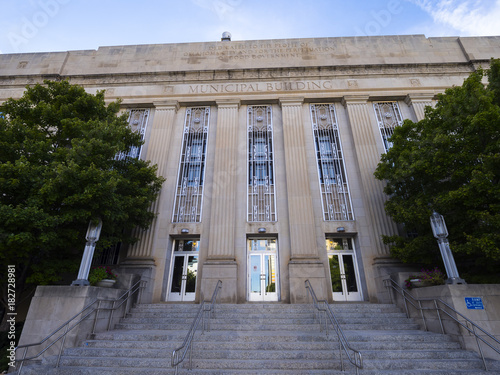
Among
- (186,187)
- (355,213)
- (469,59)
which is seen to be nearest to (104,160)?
(186,187)

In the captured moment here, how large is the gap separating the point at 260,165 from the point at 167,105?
683 cm

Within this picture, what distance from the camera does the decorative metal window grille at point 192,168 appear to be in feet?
44.0

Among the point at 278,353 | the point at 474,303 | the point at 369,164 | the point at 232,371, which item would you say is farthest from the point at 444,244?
the point at 232,371

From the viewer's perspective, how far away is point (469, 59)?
16406 millimetres

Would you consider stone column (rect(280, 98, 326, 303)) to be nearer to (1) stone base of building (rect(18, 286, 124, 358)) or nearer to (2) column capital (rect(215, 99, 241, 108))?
(2) column capital (rect(215, 99, 241, 108))

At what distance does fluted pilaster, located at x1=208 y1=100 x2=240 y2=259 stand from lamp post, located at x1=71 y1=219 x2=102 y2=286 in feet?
16.0

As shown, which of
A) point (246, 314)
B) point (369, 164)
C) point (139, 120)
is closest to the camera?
point (246, 314)

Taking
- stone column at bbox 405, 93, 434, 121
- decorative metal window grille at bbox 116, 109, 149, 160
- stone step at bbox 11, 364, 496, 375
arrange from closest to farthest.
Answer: stone step at bbox 11, 364, 496, 375, stone column at bbox 405, 93, 434, 121, decorative metal window grille at bbox 116, 109, 149, 160

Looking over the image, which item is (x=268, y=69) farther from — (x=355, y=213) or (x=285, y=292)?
(x=285, y=292)

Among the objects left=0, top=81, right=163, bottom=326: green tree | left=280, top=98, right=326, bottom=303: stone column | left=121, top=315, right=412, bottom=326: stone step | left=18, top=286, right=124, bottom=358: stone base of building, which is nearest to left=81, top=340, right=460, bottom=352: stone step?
left=18, top=286, right=124, bottom=358: stone base of building

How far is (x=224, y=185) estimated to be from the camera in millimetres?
13523

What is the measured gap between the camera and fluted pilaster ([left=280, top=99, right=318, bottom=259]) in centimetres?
1219

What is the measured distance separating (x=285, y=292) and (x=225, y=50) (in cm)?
1561

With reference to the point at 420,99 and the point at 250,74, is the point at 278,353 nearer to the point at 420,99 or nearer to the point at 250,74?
the point at 250,74
